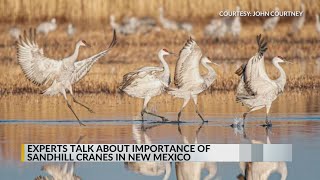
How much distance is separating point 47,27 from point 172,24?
2.28 meters

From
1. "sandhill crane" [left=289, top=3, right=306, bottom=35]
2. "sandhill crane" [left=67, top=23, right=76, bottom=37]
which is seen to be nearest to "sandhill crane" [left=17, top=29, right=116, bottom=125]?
"sandhill crane" [left=67, top=23, right=76, bottom=37]

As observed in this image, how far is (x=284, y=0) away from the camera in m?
20.9

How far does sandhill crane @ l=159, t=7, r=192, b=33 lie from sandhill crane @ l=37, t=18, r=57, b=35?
1.93 m

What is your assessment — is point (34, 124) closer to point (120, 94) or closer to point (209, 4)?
point (120, 94)

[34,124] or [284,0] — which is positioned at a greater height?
[284,0]

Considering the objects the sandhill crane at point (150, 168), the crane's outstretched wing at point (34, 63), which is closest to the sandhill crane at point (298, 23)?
the crane's outstretched wing at point (34, 63)

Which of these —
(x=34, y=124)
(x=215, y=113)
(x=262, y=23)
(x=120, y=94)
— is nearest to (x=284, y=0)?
(x=262, y=23)

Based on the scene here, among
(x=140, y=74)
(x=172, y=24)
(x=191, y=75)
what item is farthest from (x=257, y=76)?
(x=172, y=24)

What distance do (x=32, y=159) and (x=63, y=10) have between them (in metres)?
9.17

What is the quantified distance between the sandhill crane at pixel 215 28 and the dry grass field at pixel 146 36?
0.11 m

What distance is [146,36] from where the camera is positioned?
20.7 metres

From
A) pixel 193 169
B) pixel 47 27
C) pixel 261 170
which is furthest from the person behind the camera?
pixel 47 27

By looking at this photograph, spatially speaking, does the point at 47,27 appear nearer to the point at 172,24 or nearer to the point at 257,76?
the point at 172,24

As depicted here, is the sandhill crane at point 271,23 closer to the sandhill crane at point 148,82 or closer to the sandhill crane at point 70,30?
the sandhill crane at point 70,30
